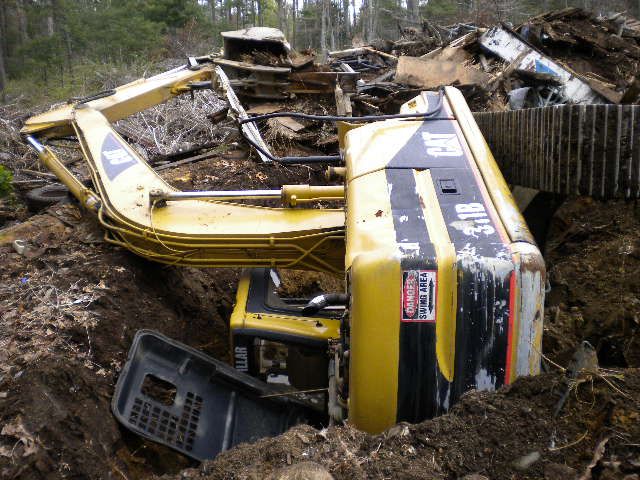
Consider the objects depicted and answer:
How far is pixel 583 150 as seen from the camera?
3.08 m

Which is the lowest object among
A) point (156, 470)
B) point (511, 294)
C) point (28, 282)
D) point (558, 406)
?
point (156, 470)

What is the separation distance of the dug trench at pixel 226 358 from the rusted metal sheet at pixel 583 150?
596mm

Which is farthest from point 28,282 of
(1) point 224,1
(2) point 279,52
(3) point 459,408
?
(1) point 224,1

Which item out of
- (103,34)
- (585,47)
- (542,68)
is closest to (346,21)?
(103,34)

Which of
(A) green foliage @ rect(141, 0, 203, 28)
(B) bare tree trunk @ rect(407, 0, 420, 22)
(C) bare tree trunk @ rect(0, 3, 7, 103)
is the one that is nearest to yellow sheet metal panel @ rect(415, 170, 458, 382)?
(C) bare tree trunk @ rect(0, 3, 7, 103)

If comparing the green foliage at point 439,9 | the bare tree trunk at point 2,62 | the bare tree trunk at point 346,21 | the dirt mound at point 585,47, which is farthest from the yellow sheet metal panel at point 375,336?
the bare tree trunk at point 346,21

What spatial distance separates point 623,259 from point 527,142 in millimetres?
830

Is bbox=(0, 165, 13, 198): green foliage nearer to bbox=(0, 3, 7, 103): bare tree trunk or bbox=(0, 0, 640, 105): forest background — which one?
bbox=(0, 0, 640, 105): forest background

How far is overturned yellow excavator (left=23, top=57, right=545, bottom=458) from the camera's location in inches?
97.7

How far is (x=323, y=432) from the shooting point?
2164 millimetres

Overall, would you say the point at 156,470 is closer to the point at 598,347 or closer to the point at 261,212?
the point at 261,212

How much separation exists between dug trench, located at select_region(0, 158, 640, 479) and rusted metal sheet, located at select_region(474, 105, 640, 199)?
0.60 meters

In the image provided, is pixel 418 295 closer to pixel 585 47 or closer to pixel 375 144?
pixel 375 144

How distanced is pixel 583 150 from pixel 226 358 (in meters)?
3.11
